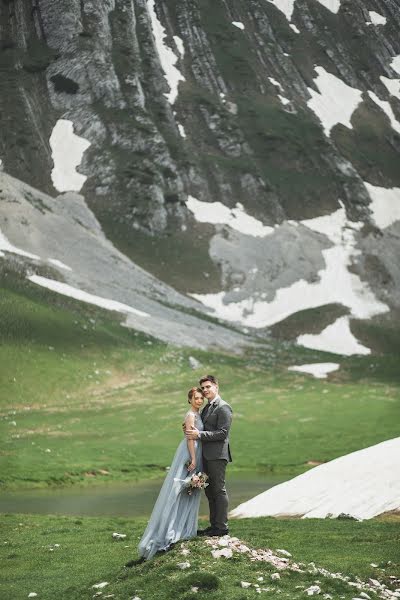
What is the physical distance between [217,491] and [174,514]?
4.76ft

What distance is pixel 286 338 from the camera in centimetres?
18088

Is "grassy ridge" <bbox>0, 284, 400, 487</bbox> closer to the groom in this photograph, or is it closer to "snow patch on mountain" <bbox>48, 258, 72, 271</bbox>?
"snow patch on mountain" <bbox>48, 258, 72, 271</bbox>

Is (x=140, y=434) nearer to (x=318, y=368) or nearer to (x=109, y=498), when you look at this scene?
(x=109, y=498)

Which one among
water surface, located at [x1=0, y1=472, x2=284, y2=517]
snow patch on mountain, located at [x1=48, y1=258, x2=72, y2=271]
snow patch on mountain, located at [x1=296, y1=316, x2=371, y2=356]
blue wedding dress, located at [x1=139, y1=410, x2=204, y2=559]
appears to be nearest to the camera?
blue wedding dress, located at [x1=139, y1=410, x2=204, y2=559]

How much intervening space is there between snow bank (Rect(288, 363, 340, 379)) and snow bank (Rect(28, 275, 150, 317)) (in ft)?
108

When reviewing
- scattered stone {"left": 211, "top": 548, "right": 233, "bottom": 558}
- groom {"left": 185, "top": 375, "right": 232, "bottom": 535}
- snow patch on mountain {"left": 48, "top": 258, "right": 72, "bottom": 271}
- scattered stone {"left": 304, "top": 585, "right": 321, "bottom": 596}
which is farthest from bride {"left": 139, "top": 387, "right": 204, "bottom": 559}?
snow patch on mountain {"left": 48, "top": 258, "right": 72, "bottom": 271}

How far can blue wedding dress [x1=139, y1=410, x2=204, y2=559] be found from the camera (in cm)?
2167

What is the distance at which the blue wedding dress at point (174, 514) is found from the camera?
21672mm

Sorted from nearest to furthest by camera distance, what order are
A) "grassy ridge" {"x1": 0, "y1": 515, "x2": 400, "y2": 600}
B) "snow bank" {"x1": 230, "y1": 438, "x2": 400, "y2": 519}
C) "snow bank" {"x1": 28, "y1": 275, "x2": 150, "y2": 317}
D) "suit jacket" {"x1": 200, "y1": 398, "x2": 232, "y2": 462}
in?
"grassy ridge" {"x1": 0, "y1": 515, "x2": 400, "y2": 600}
"suit jacket" {"x1": 200, "y1": 398, "x2": 232, "y2": 462}
"snow bank" {"x1": 230, "y1": 438, "x2": 400, "y2": 519}
"snow bank" {"x1": 28, "y1": 275, "x2": 150, "y2": 317}

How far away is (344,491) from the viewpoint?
36.6m

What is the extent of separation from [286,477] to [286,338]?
118634 mm

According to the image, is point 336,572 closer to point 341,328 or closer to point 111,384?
point 111,384

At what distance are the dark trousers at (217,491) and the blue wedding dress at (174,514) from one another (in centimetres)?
42

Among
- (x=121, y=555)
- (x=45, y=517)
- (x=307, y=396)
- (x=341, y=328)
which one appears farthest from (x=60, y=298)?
(x=121, y=555)
